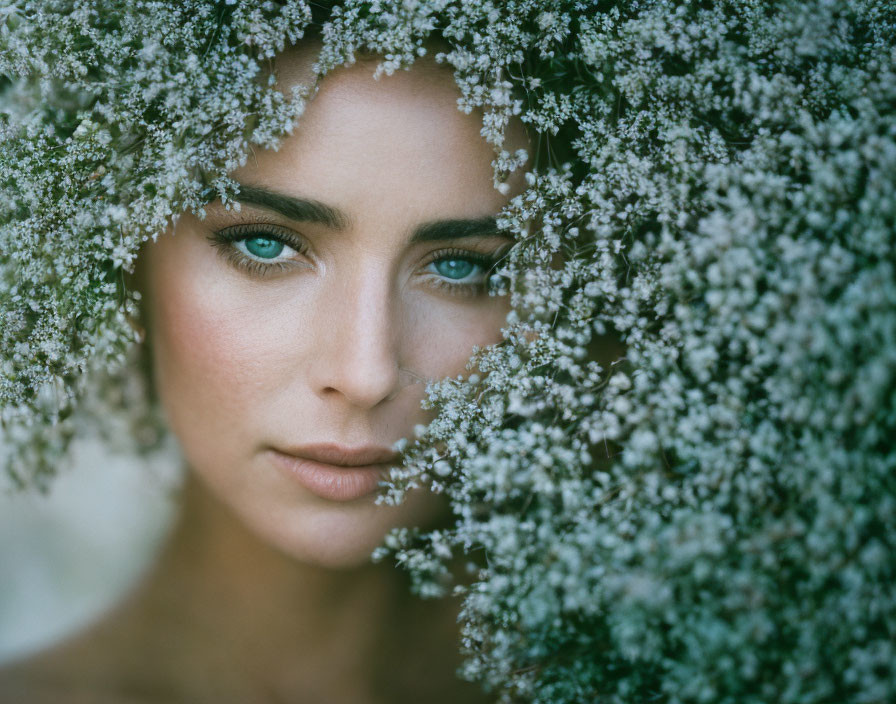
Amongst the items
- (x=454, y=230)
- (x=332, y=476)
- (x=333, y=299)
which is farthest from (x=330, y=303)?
(x=332, y=476)

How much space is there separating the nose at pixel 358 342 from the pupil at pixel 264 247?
0.72ft

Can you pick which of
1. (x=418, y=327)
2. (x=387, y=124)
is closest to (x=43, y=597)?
(x=418, y=327)

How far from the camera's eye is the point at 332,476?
2100 mm

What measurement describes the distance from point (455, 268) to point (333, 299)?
0.42m

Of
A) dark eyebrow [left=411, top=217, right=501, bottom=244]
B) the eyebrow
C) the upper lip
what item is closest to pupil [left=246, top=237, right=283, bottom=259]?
the eyebrow

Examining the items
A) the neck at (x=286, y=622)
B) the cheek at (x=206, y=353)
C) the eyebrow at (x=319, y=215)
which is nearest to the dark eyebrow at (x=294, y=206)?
the eyebrow at (x=319, y=215)

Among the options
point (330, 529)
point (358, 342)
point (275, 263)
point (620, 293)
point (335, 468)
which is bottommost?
point (330, 529)

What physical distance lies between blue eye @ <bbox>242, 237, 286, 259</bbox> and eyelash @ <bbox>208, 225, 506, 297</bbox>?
1 centimetres

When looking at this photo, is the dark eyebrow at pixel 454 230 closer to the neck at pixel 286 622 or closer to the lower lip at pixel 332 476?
the lower lip at pixel 332 476

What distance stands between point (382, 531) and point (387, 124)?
4.04 feet

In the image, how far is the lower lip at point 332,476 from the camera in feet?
6.88

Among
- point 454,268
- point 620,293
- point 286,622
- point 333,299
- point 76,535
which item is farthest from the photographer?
point 76,535

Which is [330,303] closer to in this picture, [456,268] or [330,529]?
[456,268]

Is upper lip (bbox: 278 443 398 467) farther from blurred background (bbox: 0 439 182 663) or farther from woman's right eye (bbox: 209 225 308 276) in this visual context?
blurred background (bbox: 0 439 182 663)
